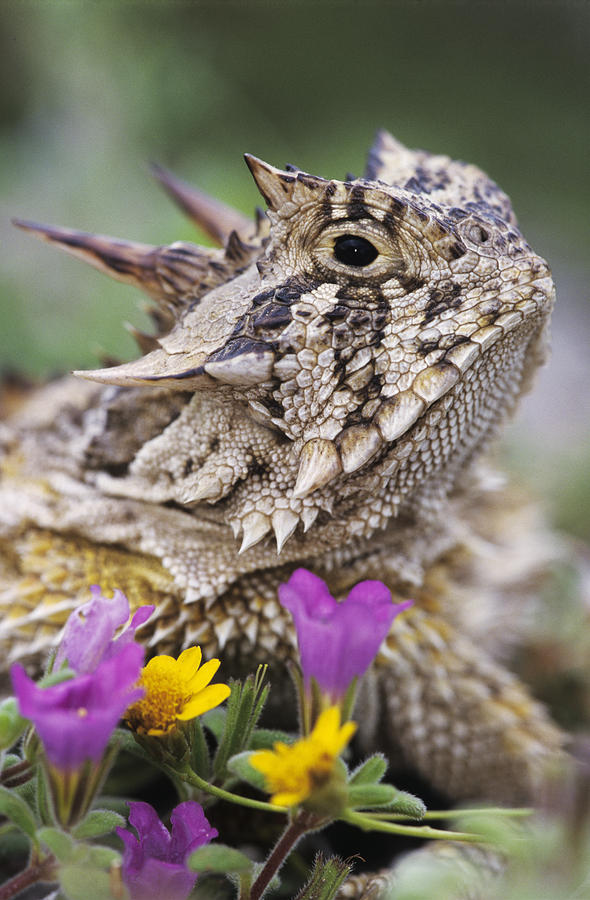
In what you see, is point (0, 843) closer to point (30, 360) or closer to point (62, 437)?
point (62, 437)

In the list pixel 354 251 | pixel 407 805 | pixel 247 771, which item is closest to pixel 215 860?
pixel 247 771

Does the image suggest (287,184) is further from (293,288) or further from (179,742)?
(179,742)

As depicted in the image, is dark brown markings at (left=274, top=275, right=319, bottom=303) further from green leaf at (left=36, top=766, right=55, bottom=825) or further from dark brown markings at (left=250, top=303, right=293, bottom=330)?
green leaf at (left=36, top=766, right=55, bottom=825)

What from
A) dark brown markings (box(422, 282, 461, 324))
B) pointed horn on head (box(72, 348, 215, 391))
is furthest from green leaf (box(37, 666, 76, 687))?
dark brown markings (box(422, 282, 461, 324))

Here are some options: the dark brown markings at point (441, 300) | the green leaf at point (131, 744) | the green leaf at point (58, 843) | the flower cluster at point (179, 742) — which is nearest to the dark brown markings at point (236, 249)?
the dark brown markings at point (441, 300)

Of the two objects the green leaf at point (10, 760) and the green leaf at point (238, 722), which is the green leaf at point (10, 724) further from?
the green leaf at point (238, 722)

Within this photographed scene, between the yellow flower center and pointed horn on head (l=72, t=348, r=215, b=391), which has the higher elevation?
pointed horn on head (l=72, t=348, r=215, b=391)

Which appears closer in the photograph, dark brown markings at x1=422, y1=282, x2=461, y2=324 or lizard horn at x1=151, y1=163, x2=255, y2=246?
dark brown markings at x1=422, y1=282, x2=461, y2=324

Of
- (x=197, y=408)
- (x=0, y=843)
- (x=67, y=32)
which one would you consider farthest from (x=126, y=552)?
(x=67, y=32)
